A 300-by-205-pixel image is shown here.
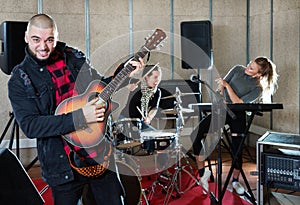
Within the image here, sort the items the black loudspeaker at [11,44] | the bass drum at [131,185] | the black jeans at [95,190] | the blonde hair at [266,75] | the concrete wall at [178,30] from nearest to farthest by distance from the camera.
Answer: the black jeans at [95,190], the bass drum at [131,185], the black loudspeaker at [11,44], the blonde hair at [266,75], the concrete wall at [178,30]

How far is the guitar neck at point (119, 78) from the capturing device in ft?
6.24

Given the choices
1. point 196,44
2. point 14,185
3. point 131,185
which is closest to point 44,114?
point 14,185

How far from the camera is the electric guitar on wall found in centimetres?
188

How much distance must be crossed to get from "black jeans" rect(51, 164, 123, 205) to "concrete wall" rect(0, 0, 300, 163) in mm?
3544

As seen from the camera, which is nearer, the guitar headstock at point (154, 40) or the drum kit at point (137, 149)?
the guitar headstock at point (154, 40)

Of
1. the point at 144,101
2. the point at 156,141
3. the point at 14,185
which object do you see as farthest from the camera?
the point at 144,101

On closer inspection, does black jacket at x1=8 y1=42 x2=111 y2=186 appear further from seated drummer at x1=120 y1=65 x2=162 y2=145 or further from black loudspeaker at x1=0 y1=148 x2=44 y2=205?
seated drummer at x1=120 y1=65 x2=162 y2=145

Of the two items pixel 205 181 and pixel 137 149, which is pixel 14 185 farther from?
pixel 205 181

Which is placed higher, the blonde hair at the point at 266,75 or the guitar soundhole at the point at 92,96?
the blonde hair at the point at 266,75

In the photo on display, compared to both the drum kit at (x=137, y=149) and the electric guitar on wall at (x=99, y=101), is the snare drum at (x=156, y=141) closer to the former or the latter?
the drum kit at (x=137, y=149)

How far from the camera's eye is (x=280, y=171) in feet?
9.15

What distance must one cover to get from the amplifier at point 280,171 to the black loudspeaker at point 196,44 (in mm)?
2552

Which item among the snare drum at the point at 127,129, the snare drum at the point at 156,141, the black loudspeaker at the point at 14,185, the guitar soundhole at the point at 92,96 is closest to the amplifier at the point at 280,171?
the snare drum at the point at 156,141

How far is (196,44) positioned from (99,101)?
3635mm
